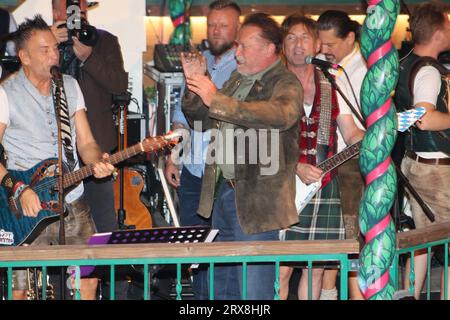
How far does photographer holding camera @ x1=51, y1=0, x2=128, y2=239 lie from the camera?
7.02 metres

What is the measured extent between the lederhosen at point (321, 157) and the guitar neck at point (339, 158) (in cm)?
5

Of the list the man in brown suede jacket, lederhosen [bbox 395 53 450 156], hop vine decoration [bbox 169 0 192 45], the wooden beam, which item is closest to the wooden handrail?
the wooden beam

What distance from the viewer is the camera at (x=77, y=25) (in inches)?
276

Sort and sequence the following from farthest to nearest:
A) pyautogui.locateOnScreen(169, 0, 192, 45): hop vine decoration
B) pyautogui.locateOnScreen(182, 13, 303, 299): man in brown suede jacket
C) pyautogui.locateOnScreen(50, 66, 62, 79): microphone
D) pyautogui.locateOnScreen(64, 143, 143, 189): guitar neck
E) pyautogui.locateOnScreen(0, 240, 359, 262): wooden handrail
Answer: pyautogui.locateOnScreen(169, 0, 192, 45): hop vine decoration < pyautogui.locateOnScreen(64, 143, 143, 189): guitar neck < pyautogui.locateOnScreen(50, 66, 62, 79): microphone < pyautogui.locateOnScreen(182, 13, 303, 299): man in brown suede jacket < pyautogui.locateOnScreen(0, 240, 359, 262): wooden handrail

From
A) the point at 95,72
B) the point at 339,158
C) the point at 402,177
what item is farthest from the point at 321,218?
the point at 95,72

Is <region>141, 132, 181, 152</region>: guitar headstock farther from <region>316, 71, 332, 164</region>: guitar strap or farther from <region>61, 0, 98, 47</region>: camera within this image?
<region>61, 0, 98, 47</region>: camera

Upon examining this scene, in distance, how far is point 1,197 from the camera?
6.17 m

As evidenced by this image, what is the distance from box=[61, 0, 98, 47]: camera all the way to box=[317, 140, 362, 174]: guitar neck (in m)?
1.94

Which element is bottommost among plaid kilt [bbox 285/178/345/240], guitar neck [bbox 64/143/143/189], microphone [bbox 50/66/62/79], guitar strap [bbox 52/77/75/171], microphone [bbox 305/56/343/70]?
plaid kilt [bbox 285/178/345/240]

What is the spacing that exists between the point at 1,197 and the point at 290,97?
1.93 m

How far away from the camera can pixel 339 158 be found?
→ 6512 millimetres

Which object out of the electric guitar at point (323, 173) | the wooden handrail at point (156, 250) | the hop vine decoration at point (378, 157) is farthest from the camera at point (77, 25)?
the hop vine decoration at point (378, 157)
